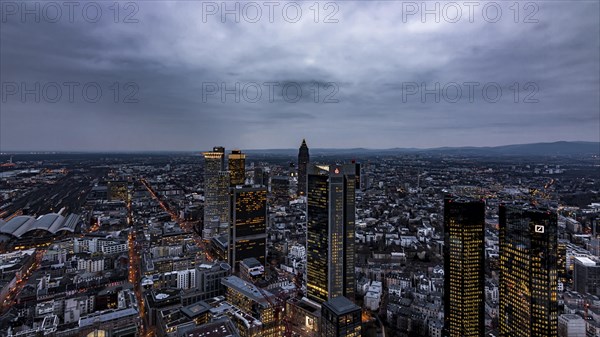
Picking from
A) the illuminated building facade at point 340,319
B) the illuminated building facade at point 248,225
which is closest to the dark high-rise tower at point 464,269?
the illuminated building facade at point 340,319

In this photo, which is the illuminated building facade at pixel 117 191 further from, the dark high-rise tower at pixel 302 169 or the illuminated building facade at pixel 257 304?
the illuminated building facade at pixel 257 304

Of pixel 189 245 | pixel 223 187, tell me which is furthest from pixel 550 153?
pixel 189 245

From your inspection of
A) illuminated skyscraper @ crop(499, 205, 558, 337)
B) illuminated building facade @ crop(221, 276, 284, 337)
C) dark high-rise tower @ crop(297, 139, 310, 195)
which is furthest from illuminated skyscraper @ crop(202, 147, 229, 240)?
illuminated skyscraper @ crop(499, 205, 558, 337)

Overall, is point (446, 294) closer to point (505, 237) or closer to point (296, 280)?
point (505, 237)

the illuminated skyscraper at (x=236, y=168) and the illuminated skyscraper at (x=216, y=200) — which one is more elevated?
the illuminated skyscraper at (x=236, y=168)

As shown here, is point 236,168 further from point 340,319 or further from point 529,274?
point 529,274

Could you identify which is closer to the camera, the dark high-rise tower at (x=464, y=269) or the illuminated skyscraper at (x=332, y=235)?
the dark high-rise tower at (x=464, y=269)
